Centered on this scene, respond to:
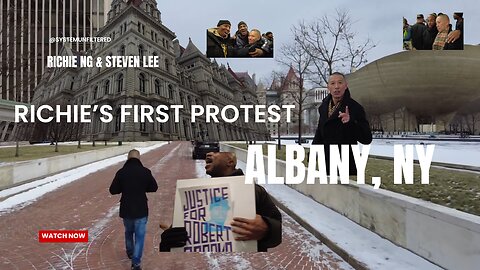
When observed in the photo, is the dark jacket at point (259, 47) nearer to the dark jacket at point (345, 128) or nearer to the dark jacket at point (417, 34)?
the dark jacket at point (345, 128)

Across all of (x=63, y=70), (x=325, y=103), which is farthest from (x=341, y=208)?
(x=63, y=70)

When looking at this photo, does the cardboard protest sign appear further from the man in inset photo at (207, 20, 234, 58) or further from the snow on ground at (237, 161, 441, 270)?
the man in inset photo at (207, 20, 234, 58)

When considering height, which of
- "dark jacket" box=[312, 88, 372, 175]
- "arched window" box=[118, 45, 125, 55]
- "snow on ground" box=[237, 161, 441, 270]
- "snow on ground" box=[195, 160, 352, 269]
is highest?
"arched window" box=[118, 45, 125, 55]

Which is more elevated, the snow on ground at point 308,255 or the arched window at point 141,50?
the arched window at point 141,50

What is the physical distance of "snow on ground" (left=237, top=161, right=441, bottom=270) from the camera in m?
4.44

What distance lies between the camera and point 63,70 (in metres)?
83.9

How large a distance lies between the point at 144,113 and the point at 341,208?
173ft

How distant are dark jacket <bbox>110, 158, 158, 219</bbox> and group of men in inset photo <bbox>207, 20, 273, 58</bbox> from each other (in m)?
3.22

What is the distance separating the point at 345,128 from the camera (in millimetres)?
4430

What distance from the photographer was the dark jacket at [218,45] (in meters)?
6.38

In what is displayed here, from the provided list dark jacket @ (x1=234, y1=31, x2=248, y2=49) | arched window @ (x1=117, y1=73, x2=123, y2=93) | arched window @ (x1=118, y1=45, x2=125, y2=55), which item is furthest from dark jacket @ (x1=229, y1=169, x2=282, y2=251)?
arched window @ (x1=118, y1=45, x2=125, y2=55)

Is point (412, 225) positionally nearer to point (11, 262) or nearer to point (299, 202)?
point (299, 202)

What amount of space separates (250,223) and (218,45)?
5.34 m

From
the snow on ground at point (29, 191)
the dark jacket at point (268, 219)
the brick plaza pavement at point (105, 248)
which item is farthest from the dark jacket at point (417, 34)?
the snow on ground at point (29, 191)
